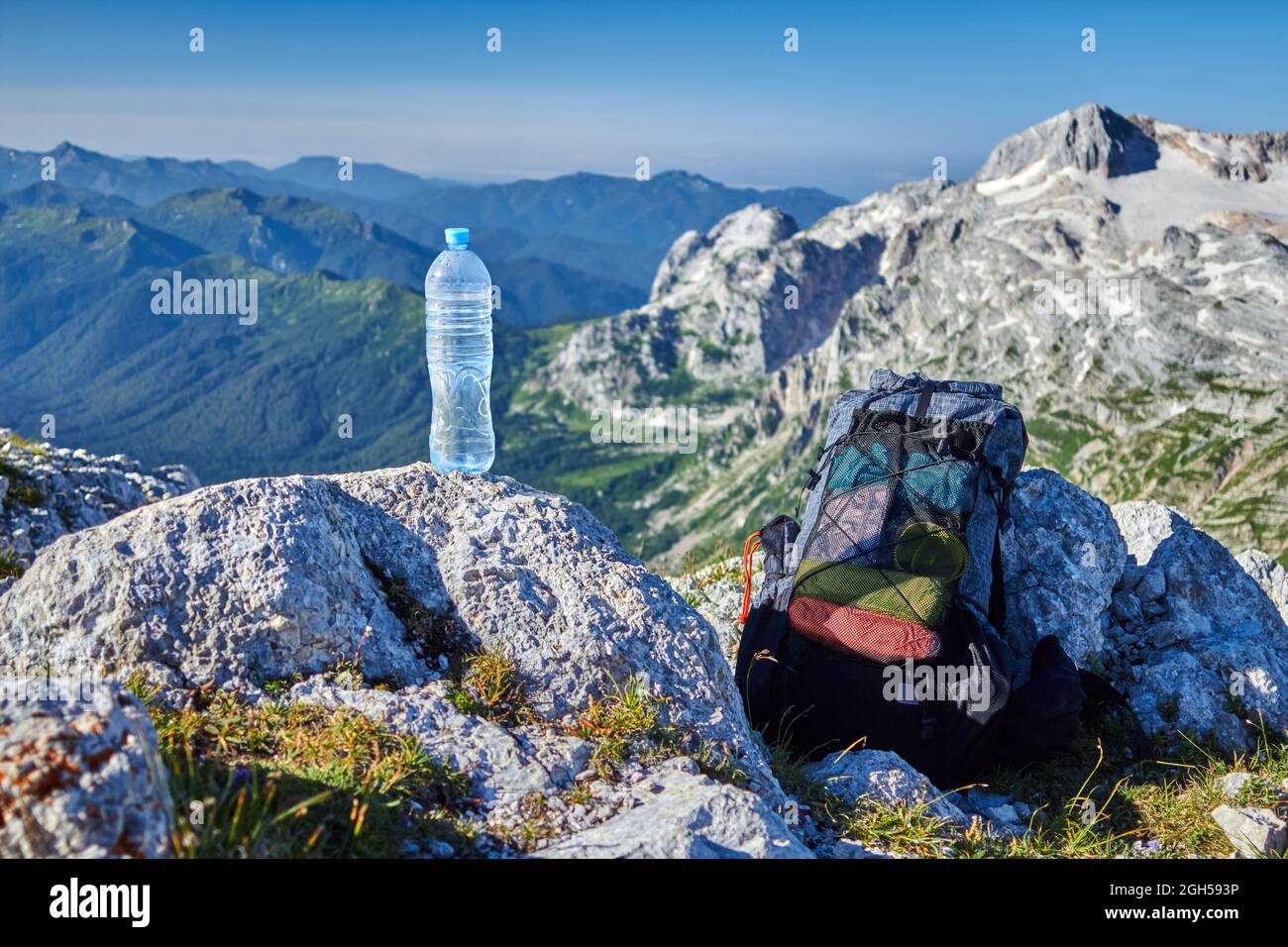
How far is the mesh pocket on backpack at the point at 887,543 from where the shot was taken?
31.2 ft

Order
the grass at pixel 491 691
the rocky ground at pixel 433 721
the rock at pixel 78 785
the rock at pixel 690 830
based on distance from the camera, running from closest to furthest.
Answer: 1. the rock at pixel 78 785
2. the rocky ground at pixel 433 721
3. the rock at pixel 690 830
4. the grass at pixel 491 691

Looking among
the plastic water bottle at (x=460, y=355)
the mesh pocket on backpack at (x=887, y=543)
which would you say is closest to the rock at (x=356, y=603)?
the mesh pocket on backpack at (x=887, y=543)

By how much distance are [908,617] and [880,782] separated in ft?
7.02

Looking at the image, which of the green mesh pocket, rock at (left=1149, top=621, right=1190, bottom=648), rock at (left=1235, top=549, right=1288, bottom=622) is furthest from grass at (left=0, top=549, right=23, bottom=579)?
rock at (left=1235, top=549, right=1288, bottom=622)

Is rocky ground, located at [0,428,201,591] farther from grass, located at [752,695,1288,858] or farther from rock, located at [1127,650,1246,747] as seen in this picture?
rock, located at [1127,650,1246,747]

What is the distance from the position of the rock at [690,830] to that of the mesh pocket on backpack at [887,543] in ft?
11.3

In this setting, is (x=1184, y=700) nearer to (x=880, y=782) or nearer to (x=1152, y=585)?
(x=1152, y=585)

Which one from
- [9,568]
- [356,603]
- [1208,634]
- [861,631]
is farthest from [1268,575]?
[9,568]

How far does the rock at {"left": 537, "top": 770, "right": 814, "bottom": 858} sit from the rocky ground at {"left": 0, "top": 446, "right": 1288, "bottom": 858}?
0.07 feet

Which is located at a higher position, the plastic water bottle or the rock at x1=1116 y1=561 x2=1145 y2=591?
the plastic water bottle

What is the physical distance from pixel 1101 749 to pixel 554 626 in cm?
642

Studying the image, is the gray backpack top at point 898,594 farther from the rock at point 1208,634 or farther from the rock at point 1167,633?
the rock at point 1167,633

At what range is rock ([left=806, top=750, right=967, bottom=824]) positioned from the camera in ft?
25.2
